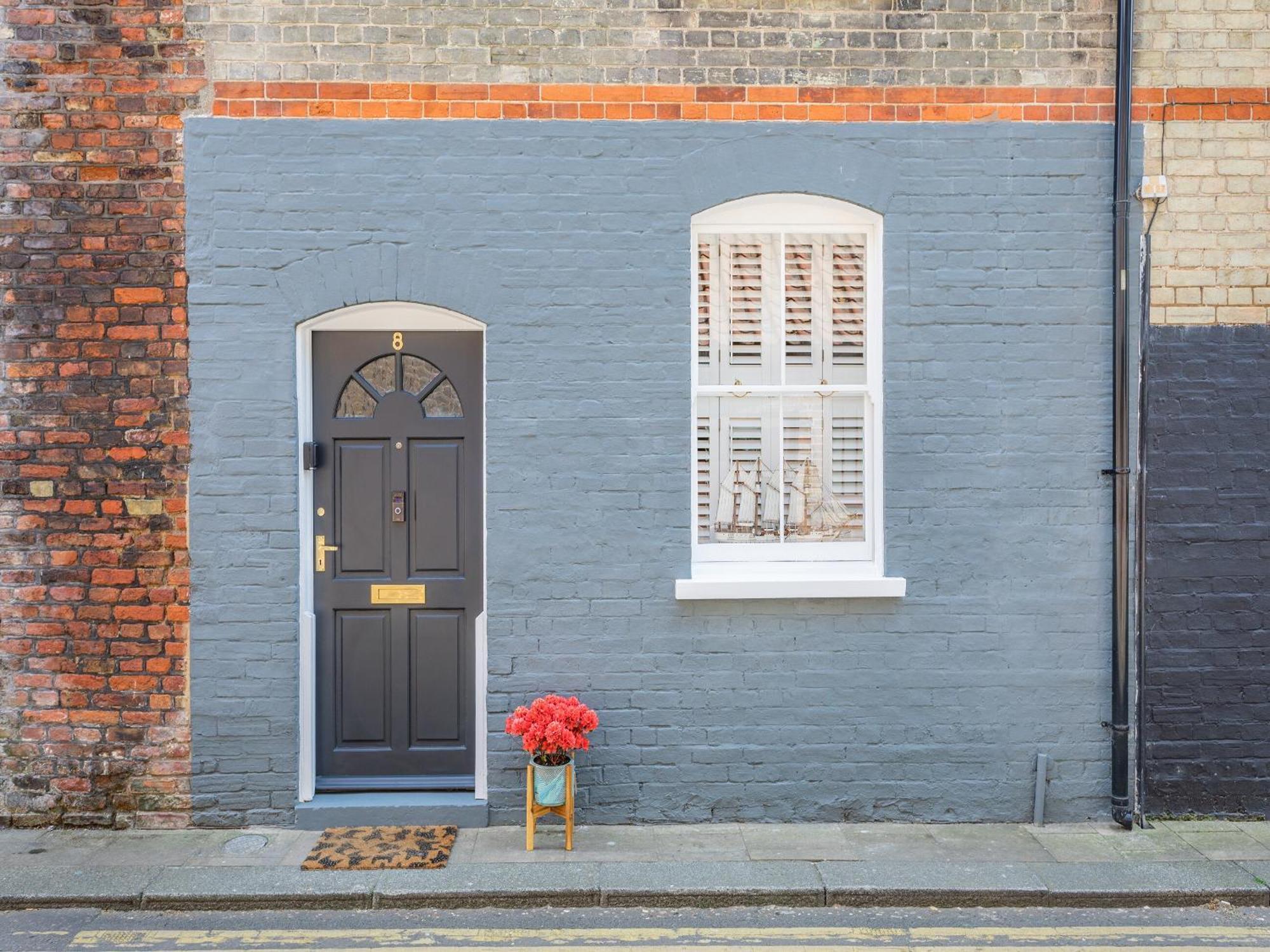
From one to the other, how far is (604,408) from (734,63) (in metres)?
2.06

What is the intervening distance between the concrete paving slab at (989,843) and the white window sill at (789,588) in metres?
1.32

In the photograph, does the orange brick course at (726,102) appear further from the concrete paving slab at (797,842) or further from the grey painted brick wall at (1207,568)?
the concrete paving slab at (797,842)

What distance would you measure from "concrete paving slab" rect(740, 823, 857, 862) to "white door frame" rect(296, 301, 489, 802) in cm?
152

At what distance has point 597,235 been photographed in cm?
568

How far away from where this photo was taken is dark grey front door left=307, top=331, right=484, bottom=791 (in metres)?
5.87

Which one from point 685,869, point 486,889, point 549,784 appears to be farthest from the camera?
point 549,784

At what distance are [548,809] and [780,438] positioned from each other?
245 cm

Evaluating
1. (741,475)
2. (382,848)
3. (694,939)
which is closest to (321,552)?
(382,848)

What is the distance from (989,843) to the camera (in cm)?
546

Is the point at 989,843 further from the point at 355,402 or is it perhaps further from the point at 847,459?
the point at 355,402

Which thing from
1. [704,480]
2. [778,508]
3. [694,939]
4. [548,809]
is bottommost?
[694,939]

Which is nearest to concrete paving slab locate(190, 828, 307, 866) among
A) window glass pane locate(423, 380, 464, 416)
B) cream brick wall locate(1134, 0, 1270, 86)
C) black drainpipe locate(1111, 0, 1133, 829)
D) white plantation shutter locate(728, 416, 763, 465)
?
window glass pane locate(423, 380, 464, 416)

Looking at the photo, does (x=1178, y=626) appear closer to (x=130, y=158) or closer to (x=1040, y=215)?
(x=1040, y=215)

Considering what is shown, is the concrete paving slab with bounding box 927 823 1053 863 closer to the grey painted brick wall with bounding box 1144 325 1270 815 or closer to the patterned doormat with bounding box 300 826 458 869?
the grey painted brick wall with bounding box 1144 325 1270 815
